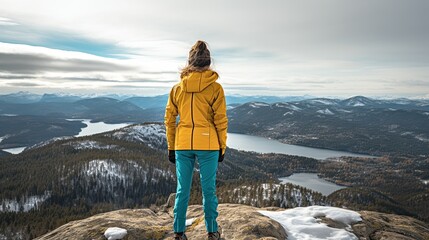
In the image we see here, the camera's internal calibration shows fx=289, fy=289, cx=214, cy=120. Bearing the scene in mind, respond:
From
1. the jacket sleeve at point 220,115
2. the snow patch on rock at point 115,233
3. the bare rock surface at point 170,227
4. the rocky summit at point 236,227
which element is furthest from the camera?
the snow patch on rock at point 115,233

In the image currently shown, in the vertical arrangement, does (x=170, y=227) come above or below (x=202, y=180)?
below

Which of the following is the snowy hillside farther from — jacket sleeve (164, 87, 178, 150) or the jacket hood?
the jacket hood

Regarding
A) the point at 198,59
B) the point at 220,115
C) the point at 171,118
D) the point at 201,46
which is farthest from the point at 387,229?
the point at 201,46

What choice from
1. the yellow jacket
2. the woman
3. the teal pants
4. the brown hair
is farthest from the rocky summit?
the brown hair

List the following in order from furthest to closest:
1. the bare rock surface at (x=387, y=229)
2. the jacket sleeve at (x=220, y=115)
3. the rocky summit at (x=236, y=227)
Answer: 1. the bare rock surface at (x=387, y=229)
2. the rocky summit at (x=236, y=227)
3. the jacket sleeve at (x=220, y=115)

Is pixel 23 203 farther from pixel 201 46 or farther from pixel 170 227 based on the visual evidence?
pixel 201 46

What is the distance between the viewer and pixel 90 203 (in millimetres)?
189250

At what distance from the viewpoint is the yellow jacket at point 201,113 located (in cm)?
966

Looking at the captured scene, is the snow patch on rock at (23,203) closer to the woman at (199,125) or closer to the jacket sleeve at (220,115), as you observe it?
the woman at (199,125)

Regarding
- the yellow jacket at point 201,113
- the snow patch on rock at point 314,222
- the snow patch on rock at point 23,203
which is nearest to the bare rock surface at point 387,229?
the snow patch on rock at point 314,222

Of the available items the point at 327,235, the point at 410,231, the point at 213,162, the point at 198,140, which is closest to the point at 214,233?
the point at 213,162

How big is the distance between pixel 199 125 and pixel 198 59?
2.24 meters

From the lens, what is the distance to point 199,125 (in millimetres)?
9695

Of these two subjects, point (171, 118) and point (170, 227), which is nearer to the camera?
point (171, 118)
